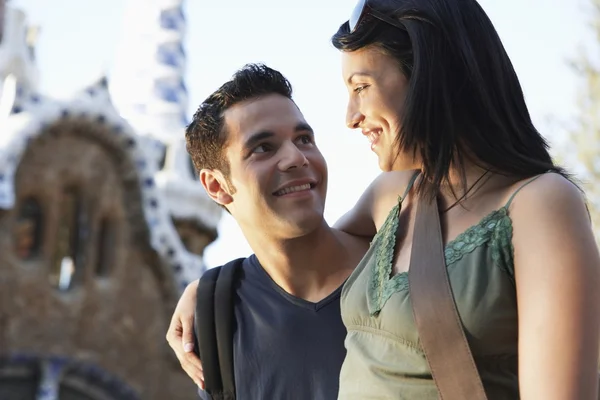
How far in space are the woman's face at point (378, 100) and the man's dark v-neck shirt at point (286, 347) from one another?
2.61 ft

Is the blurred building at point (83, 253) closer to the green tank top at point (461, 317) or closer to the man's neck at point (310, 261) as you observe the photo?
the man's neck at point (310, 261)

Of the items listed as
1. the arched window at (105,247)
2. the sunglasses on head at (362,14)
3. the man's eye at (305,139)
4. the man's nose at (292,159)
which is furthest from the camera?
the arched window at (105,247)

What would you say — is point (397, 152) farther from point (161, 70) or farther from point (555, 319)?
point (161, 70)

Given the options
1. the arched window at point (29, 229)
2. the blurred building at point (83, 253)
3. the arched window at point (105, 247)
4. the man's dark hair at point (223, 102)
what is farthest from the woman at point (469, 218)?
the arched window at point (105, 247)

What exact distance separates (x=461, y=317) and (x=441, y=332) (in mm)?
36

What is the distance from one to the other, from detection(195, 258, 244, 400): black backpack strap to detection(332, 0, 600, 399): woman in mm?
796

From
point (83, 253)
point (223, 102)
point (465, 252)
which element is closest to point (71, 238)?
point (83, 253)

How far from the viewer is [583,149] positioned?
1105 centimetres

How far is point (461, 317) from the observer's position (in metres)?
1.50

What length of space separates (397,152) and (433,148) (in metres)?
0.07

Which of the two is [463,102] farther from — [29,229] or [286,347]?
[29,229]

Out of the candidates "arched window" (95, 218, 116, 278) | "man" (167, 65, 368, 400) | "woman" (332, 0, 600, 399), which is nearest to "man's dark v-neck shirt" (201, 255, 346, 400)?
"man" (167, 65, 368, 400)

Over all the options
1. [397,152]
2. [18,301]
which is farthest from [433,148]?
[18,301]

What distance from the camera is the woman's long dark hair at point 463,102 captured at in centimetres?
164
